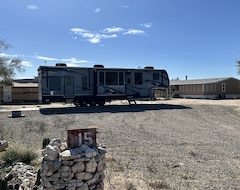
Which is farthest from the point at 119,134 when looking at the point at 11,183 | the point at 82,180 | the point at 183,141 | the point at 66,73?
the point at 66,73

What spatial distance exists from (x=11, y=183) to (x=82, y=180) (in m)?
2.05

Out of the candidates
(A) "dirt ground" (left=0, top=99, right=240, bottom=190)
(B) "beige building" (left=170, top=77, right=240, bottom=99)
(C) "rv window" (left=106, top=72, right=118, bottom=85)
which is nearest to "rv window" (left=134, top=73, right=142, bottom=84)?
(C) "rv window" (left=106, top=72, right=118, bottom=85)

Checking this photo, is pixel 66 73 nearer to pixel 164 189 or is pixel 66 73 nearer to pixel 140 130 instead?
pixel 140 130

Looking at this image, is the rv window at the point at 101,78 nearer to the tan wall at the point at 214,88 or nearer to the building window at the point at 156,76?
the building window at the point at 156,76

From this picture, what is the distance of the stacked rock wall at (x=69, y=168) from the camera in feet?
12.6

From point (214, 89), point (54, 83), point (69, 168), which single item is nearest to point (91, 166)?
point (69, 168)

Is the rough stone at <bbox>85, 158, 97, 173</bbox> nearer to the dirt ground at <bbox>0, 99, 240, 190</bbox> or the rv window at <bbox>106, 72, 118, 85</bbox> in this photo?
the dirt ground at <bbox>0, 99, 240, 190</bbox>

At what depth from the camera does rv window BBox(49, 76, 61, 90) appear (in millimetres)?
20428

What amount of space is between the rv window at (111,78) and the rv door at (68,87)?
2.88 m

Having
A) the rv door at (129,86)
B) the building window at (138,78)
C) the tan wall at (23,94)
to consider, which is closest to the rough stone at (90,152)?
the rv door at (129,86)

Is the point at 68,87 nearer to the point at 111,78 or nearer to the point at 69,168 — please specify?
the point at 111,78

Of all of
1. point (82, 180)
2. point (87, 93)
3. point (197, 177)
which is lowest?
point (197, 177)

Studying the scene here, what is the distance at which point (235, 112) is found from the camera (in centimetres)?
1927

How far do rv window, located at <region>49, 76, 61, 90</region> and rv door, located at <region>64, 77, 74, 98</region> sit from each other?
53cm
